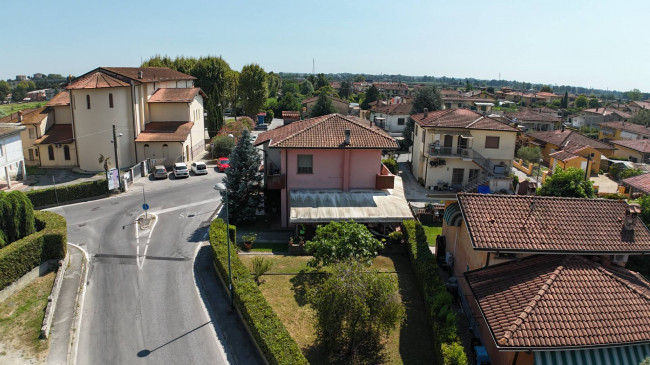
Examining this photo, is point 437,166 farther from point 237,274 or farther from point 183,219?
point 237,274

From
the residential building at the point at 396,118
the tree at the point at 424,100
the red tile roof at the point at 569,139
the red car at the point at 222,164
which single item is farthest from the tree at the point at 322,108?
the red tile roof at the point at 569,139

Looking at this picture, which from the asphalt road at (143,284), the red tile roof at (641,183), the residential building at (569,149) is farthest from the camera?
the residential building at (569,149)

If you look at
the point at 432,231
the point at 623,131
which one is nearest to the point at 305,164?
the point at 432,231

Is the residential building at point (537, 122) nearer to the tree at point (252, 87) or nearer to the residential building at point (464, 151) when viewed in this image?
the residential building at point (464, 151)

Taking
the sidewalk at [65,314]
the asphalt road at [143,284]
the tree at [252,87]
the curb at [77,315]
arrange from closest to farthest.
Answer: the sidewalk at [65,314] → the curb at [77,315] → the asphalt road at [143,284] → the tree at [252,87]

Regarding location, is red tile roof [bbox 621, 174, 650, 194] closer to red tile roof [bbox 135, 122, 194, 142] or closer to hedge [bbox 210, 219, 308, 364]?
hedge [bbox 210, 219, 308, 364]

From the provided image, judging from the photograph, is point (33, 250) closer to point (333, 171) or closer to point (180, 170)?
point (333, 171)

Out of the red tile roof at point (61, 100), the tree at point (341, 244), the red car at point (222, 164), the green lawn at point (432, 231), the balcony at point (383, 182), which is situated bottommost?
the green lawn at point (432, 231)
